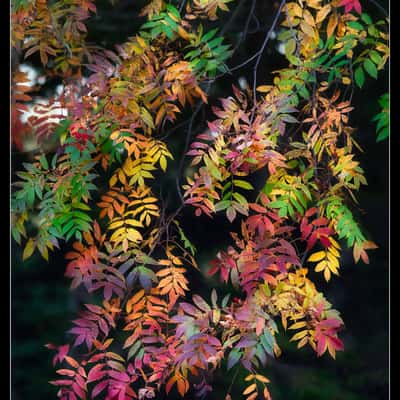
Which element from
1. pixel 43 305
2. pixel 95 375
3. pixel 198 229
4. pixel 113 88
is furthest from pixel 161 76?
pixel 43 305

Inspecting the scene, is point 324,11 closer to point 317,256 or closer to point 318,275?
point 317,256

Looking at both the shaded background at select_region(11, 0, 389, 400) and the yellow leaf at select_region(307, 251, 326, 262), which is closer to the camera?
the yellow leaf at select_region(307, 251, 326, 262)

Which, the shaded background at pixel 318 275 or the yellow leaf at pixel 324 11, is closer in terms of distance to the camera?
the yellow leaf at pixel 324 11

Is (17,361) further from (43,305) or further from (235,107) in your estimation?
(235,107)

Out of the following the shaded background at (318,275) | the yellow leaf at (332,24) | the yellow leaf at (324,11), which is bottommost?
the shaded background at (318,275)

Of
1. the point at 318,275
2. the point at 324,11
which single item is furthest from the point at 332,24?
the point at 318,275

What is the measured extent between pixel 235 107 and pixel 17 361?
2.88m

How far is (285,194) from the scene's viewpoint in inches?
69.3

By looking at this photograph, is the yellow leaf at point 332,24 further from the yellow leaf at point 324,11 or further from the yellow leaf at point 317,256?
the yellow leaf at point 317,256

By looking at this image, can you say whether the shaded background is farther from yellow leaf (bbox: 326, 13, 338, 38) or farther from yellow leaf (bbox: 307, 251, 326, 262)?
yellow leaf (bbox: 307, 251, 326, 262)

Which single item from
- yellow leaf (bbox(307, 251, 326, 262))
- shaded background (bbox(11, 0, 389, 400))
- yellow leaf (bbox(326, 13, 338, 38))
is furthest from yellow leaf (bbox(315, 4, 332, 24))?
shaded background (bbox(11, 0, 389, 400))

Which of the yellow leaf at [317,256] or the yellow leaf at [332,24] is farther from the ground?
the yellow leaf at [332,24]

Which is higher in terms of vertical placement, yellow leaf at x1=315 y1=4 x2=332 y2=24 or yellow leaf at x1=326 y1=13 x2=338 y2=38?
yellow leaf at x1=315 y1=4 x2=332 y2=24

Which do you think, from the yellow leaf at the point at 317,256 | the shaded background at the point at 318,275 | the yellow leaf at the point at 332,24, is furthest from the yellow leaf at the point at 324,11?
the shaded background at the point at 318,275
